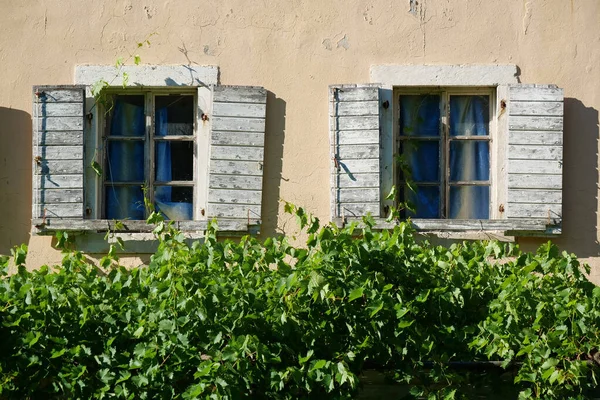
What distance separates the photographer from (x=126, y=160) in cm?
707

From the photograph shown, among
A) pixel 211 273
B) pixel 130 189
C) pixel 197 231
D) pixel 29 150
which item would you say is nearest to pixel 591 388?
pixel 211 273

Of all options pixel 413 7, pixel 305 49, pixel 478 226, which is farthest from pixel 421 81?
pixel 478 226

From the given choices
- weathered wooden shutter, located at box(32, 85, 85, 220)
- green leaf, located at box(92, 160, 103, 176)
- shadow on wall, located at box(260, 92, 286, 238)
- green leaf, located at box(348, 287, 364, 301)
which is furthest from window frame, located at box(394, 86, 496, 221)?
weathered wooden shutter, located at box(32, 85, 85, 220)

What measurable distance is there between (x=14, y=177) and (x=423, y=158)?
2.62m

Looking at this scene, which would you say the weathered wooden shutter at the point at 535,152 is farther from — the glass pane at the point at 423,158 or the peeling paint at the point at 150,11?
the peeling paint at the point at 150,11

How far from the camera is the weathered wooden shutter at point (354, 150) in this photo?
6.81 meters

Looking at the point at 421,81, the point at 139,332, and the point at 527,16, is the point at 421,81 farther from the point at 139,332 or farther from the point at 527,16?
the point at 139,332

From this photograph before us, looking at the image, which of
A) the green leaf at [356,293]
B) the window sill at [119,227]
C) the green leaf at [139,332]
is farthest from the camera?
the window sill at [119,227]

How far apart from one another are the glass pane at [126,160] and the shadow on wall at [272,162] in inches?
32.7

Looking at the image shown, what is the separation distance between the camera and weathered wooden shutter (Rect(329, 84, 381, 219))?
22.3 ft

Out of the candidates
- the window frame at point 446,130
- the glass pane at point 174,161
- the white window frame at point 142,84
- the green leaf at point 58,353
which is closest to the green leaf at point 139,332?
the green leaf at point 58,353

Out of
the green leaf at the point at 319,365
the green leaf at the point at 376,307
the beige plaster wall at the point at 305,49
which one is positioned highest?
the beige plaster wall at the point at 305,49

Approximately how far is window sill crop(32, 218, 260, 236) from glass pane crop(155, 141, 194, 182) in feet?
1.32

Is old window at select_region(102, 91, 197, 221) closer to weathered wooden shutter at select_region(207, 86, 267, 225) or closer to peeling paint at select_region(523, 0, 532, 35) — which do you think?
weathered wooden shutter at select_region(207, 86, 267, 225)
